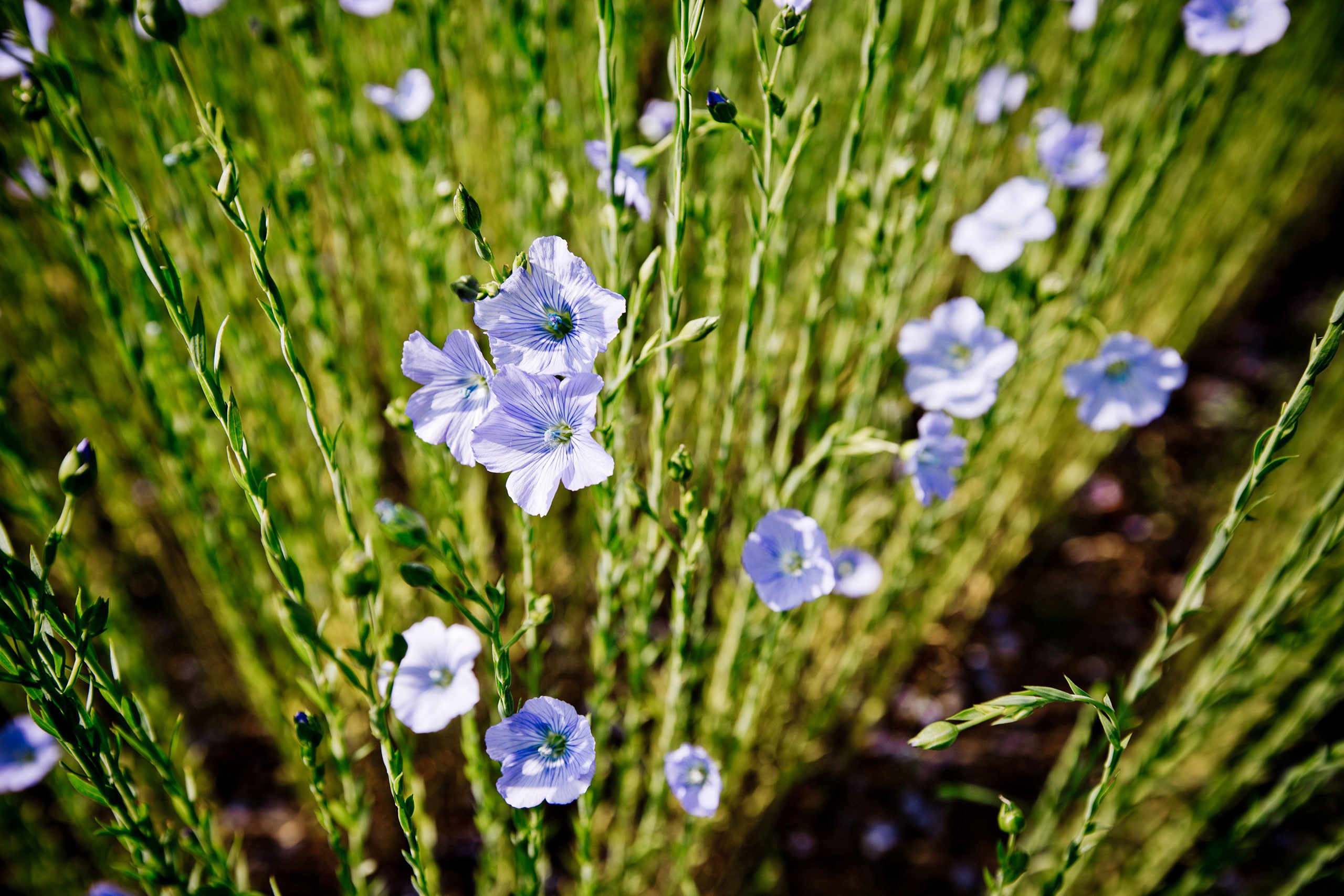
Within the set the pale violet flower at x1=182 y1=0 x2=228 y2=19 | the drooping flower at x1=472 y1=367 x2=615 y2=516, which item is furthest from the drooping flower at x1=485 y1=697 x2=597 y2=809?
the pale violet flower at x1=182 y1=0 x2=228 y2=19

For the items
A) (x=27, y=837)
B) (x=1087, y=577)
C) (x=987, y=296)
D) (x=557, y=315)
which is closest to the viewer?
(x=557, y=315)

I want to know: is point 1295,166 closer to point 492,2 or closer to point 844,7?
Result: point 844,7

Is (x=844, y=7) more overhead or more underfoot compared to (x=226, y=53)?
more overhead

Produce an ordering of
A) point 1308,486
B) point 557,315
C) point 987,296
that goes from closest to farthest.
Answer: point 557,315 → point 987,296 → point 1308,486

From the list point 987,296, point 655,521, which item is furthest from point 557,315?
point 987,296

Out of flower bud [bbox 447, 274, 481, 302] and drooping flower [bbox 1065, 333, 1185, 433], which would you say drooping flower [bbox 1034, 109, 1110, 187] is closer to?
drooping flower [bbox 1065, 333, 1185, 433]

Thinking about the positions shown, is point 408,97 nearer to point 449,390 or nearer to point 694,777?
point 449,390

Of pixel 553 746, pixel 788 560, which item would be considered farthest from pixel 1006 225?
pixel 553 746

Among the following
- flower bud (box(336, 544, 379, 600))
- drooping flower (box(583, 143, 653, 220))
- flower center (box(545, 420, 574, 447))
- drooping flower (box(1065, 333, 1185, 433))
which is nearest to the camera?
flower bud (box(336, 544, 379, 600))
